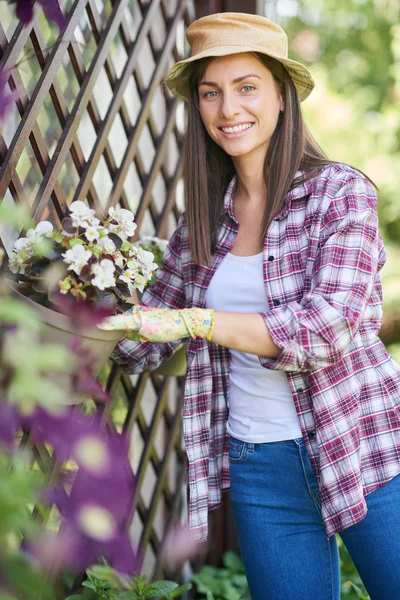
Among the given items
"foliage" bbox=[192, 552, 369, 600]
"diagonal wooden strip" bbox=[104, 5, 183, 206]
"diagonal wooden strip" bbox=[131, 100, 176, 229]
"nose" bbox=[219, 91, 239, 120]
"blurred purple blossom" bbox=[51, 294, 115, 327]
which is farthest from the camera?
"foliage" bbox=[192, 552, 369, 600]

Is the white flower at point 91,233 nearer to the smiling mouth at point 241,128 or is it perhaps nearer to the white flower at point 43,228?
the white flower at point 43,228

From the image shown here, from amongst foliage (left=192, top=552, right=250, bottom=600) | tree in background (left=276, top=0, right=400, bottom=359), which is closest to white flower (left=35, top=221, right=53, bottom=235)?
foliage (left=192, top=552, right=250, bottom=600)

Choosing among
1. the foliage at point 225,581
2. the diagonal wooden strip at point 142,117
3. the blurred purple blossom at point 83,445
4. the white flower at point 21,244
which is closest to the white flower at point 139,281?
the white flower at point 21,244

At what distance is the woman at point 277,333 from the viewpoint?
4.67ft

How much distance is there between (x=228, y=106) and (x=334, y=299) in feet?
1.64

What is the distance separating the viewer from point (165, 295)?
1.86 metres

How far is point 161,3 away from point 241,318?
4.77 feet

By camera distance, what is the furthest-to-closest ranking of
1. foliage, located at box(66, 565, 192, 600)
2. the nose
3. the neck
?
foliage, located at box(66, 565, 192, 600), the neck, the nose

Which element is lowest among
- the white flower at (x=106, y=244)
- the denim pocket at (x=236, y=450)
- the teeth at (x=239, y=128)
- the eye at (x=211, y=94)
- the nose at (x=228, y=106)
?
the denim pocket at (x=236, y=450)

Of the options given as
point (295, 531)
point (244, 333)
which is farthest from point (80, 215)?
point (295, 531)

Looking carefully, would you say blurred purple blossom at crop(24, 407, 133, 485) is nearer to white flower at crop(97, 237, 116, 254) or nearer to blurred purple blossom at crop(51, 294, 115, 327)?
blurred purple blossom at crop(51, 294, 115, 327)

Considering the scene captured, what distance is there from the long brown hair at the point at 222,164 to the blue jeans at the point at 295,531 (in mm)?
477

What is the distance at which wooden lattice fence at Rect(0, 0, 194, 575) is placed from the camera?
165 cm

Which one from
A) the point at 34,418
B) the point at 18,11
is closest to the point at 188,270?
the point at 18,11
